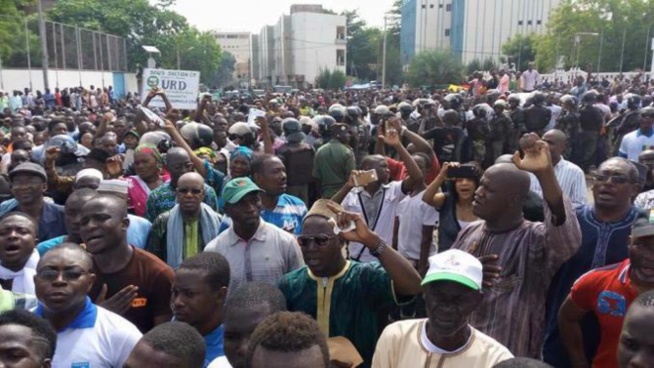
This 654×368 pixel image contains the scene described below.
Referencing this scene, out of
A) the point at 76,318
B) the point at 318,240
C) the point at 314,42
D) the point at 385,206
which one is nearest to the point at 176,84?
the point at 385,206

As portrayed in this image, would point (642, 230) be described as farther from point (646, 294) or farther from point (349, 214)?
point (349, 214)

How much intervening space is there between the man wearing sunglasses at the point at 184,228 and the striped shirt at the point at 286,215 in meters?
0.52

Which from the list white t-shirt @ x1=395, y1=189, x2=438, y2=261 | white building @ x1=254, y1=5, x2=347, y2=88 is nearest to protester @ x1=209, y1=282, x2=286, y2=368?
white t-shirt @ x1=395, y1=189, x2=438, y2=261

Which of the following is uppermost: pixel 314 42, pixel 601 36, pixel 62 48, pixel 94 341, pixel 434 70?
pixel 601 36

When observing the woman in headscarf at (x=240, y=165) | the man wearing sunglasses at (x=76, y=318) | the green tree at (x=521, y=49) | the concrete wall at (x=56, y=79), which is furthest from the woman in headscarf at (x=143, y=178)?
the green tree at (x=521, y=49)

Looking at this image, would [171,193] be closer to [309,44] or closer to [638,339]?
[638,339]

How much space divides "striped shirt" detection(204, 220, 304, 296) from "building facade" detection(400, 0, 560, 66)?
6465cm

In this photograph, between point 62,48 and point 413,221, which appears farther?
point 62,48

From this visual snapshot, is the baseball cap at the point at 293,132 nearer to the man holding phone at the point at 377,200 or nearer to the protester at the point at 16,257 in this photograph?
the man holding phone at the point at 377,200

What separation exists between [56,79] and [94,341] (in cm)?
3811

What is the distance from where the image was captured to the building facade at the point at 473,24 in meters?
69.0

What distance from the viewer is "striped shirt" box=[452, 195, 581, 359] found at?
11.0 ft

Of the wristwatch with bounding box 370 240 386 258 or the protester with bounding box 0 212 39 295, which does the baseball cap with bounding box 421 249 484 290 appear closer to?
the wristwatch with bounding box 370 240 386 258

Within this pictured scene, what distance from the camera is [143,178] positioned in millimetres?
5691
